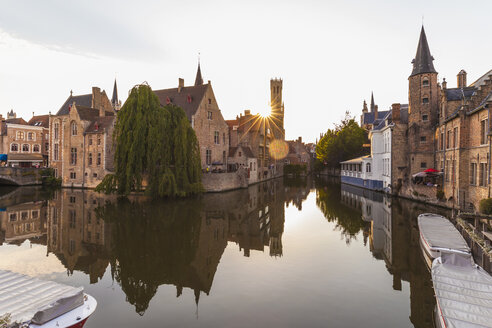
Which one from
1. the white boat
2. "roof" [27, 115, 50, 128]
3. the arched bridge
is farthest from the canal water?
"roof" [27, 115, 50, 128]

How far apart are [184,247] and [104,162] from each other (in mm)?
27760

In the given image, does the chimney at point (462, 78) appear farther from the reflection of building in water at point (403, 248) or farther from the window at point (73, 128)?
the window at point (73, 128)

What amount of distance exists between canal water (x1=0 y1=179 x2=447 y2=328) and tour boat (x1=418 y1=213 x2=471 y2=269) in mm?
648

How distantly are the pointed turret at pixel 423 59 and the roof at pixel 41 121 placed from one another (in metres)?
59.4

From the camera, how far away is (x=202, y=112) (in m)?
38.6

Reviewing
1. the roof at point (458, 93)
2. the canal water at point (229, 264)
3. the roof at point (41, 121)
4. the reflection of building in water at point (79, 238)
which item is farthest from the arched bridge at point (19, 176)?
the roof at point (458, 93)

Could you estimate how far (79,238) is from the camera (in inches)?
577

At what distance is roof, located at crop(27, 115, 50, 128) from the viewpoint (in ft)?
178

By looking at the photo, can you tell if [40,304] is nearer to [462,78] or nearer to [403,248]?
[403,248]

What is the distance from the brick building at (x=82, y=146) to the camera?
120ft

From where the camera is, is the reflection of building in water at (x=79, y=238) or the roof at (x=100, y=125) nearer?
the reflection of building in water at (x=79, y=238)

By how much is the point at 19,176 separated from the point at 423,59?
51.3 m

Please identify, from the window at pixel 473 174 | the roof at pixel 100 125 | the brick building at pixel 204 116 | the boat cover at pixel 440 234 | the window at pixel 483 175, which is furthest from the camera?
the brick building at pixel 204 116

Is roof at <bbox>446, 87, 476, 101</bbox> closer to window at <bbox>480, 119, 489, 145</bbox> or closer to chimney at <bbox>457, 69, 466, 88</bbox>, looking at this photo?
chimney at <bbox>457, 69, 466, 88</bbox>
